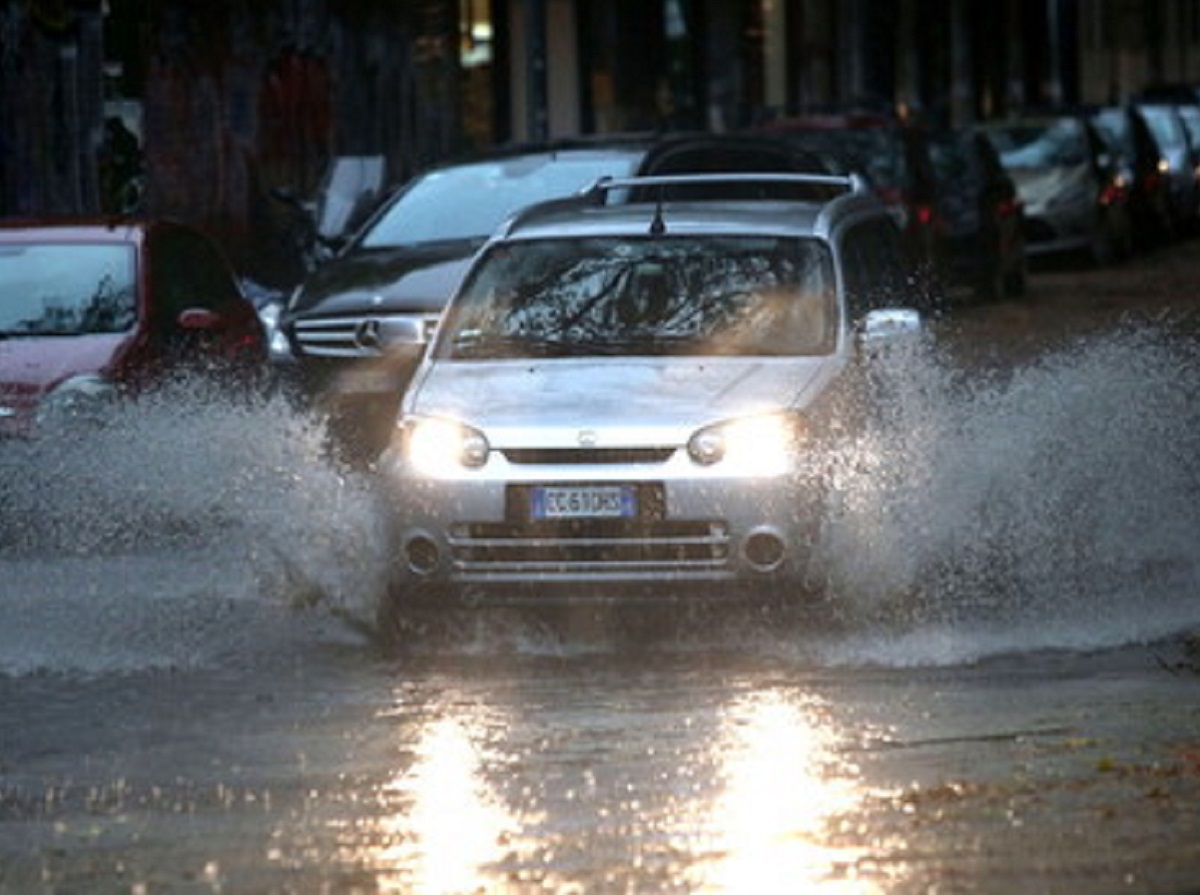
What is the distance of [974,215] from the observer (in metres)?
33.1

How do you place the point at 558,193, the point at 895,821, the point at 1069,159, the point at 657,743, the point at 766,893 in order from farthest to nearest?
the point at 1069,159
the point at 558,193
the point at 657,743
the point at 895,821
the point at 766,893

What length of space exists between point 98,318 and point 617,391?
17.9 feet

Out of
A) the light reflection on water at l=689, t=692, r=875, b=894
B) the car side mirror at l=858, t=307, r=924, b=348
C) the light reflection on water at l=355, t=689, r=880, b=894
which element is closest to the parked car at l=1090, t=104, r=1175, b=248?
the car side mirror at l=858, t=307, r=924, b=348

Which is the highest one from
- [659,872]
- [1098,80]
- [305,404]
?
[659,872]

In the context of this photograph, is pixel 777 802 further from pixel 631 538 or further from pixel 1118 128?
pixel 1118 128

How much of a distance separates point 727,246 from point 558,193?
7190mm

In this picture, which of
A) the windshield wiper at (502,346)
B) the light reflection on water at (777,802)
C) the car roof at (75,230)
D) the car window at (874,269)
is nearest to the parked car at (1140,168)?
the car roof at (75,230)

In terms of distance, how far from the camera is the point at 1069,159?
130 feet

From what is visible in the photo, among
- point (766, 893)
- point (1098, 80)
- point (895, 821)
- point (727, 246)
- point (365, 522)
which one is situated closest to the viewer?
point (766, 893)

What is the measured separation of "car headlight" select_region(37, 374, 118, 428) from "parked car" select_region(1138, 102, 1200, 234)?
1319 inches

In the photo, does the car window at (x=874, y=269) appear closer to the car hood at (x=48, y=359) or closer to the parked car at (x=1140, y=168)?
the car hood at (x=48, y=359)

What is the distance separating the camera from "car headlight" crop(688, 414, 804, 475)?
485 inches

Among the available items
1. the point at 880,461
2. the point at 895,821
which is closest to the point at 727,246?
the point at 880,461

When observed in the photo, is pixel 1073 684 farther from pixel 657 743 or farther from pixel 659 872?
pixel 659 872
